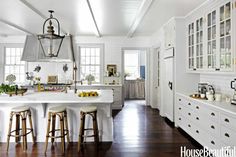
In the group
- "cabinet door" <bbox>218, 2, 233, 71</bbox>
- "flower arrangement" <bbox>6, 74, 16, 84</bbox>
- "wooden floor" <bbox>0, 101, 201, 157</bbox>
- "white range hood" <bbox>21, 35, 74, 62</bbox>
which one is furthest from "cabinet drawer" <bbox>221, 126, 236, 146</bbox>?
"flower arrangement" <bbox>6, 74, 16, 84</bbox>

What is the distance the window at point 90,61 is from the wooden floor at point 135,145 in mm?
3063

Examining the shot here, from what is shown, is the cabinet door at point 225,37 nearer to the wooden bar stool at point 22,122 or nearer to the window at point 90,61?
the wooden bar stool at point 22,122

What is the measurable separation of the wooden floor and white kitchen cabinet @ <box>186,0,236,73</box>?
4.89 feet

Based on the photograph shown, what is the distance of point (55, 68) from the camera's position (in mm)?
7512

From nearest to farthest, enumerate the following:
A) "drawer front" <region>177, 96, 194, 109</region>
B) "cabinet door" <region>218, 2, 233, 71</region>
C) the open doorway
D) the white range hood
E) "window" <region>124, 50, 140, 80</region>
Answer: "cabinet door" <region>218, 2, 233, 71</region> < "drawer front" <region>177, 96, 194, 109</region> < the white range hood < the open doorway < "window" <region>124, 50, 140, 80</region>

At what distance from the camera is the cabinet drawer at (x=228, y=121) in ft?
8.33

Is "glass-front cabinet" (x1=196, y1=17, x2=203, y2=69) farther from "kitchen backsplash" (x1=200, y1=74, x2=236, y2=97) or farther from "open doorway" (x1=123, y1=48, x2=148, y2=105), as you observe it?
"open doorway" (x1=123, y1=48, x2=148, y2=105)

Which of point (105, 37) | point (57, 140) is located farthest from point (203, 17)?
point (105, 37)

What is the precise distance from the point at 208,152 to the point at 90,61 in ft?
17.8

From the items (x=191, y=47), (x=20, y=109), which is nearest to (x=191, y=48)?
(x=191, y=47)

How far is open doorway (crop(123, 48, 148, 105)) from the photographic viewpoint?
31.4 feet

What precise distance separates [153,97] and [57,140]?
4.30 m

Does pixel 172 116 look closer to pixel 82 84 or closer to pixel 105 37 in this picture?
pixel 82 84

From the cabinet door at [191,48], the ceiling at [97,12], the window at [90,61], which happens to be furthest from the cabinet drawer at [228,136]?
the window at [90,61]
